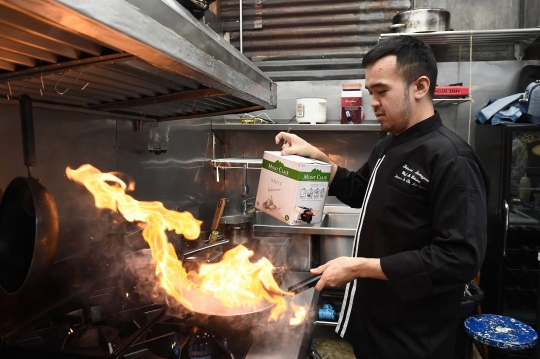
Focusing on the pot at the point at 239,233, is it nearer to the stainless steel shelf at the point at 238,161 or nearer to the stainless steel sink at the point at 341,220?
the stainless steel shelf at the point at 238,161

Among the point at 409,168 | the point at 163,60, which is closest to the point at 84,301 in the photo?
the point at 163,60

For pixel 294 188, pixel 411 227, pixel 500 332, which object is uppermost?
pixel 294 188

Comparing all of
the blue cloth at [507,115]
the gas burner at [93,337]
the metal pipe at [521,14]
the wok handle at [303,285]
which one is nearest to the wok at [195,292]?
the wok handle at [303,285]

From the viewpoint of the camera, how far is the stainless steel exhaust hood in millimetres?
609

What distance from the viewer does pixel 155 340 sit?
1.26 meters

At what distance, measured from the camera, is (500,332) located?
230cm

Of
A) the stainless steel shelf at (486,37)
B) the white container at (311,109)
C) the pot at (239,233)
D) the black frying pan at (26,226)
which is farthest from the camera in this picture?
the white container at (311,109)

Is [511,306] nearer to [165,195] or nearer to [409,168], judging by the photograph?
[409,168]

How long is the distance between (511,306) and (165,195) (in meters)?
2.78

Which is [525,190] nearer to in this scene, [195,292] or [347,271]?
[347,271]

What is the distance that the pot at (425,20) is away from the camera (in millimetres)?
2840

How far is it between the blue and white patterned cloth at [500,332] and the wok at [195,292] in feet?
4.82

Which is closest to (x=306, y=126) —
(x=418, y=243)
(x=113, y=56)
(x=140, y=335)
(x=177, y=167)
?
(x=177, y=167)

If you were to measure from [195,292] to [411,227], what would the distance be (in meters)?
0.91
